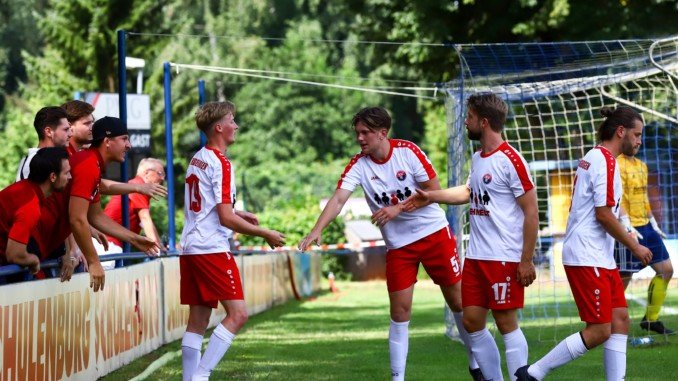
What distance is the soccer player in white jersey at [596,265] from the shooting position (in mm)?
8359

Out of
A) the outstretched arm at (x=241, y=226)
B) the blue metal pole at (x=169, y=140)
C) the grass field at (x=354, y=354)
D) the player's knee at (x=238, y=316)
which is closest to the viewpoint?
the outstretched arm at (x=241, y=226)

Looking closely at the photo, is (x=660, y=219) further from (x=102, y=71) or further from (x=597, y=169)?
(x=102, y=71)

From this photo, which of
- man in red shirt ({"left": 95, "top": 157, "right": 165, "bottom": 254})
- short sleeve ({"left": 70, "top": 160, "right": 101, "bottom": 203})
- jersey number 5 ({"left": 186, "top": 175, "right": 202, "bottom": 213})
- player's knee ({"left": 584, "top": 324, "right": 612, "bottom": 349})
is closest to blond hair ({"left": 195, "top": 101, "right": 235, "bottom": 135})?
jersey number 5 ({"left": 186, "top": 175, "right": 202, "bottom": 213})

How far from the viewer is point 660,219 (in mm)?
24219

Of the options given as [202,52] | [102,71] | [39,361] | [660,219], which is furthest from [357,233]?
[39,361]

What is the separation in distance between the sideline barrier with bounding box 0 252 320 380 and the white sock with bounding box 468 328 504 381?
2.90m

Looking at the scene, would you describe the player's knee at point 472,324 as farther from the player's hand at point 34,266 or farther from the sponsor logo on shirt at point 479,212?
the player's hand at point 34,266

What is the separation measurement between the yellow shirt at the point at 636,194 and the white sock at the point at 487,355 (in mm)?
4814

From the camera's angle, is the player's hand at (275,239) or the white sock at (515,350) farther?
the player's hand at (275,239)

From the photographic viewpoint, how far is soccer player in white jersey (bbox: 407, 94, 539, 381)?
27.5 feet

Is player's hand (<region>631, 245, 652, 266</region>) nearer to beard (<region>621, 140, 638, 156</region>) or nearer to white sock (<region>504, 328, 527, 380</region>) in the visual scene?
beard (<region>621, 140, 638, 156</region>)

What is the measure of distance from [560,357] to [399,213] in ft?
5.06

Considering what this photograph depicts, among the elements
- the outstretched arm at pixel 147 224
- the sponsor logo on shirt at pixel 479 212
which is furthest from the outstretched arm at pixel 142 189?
the outstretched arm at pixel 147 224

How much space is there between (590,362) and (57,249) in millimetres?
4764
